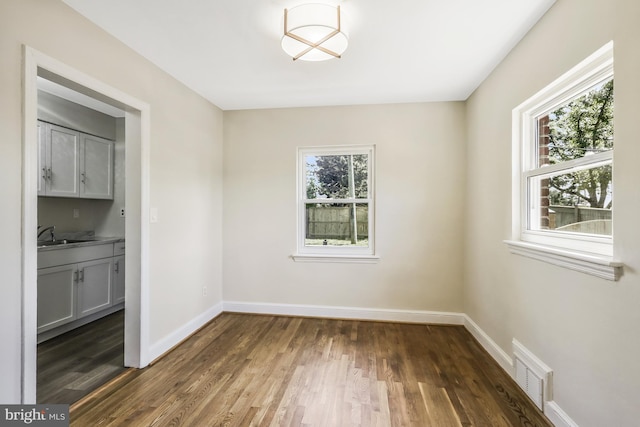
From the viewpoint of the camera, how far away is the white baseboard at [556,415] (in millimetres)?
1564

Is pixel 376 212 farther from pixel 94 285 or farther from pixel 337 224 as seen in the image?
pixel 94 285

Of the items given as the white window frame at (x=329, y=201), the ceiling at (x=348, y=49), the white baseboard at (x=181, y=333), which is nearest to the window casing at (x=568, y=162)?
the ceiling at (x=348, y=49)

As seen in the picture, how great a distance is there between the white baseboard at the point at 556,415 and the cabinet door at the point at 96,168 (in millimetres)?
4741

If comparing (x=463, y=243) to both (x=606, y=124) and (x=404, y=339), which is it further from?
(x=606, y=124)

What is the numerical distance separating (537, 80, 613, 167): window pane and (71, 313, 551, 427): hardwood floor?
1.62 meters

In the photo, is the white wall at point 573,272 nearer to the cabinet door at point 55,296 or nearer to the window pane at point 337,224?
the window pane at point 337,224

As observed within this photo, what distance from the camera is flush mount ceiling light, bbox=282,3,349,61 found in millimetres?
1699

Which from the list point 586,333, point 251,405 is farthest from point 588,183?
point 251,405

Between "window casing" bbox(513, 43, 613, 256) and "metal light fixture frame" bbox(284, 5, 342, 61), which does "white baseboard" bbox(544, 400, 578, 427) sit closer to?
"window casing" bbox(513, 43, 613, 256)

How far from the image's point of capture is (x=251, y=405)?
1866 millimetres

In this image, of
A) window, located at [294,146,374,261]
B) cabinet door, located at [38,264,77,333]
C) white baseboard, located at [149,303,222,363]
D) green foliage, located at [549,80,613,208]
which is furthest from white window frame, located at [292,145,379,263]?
cabinet door, located at [38,264,77,333]

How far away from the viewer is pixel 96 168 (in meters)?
3.62

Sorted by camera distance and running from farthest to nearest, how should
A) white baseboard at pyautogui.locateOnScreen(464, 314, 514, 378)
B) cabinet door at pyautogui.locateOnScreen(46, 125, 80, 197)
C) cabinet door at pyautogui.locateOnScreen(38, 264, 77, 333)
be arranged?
cabinet door at pyautogui.locateOnScreen(46, 125, 80, 197), cabinet door at pyautogui.locateOnScreen(38, 264, 77, 333), white baseboard at pyautogui.locateOnScreen(464, 314, 514, 378)

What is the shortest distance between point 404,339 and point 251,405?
1.62m
